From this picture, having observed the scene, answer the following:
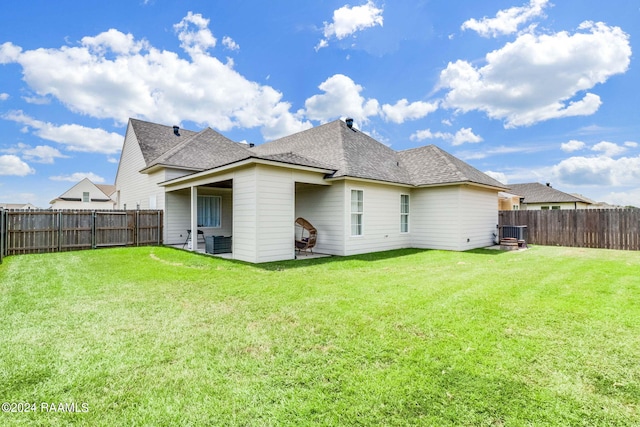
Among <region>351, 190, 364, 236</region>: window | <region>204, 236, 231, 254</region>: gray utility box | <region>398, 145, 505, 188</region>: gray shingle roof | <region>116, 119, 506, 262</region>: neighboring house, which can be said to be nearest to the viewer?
<region>116, 119, 506, 262</region>: neighboring house

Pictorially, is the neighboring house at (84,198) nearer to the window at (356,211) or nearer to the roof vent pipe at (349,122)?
the roof vent pipe at (349,122)

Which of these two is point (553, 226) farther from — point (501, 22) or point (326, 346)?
point (326, 346)

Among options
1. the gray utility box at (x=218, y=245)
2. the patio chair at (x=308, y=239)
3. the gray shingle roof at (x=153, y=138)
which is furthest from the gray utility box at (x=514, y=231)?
the gray shingle roof at (x=153, y=138)

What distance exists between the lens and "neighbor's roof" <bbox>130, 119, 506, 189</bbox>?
1177 centimetres

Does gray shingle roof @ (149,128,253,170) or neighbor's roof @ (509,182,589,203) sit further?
neighbor's roof @ (509,182,589,203)

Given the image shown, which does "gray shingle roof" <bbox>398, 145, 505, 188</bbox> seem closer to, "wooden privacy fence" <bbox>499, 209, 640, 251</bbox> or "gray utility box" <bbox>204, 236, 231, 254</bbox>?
"wooden privacy fence" <bbox>499, 209, 640, 251</bbox>

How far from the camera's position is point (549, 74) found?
37.8 ft

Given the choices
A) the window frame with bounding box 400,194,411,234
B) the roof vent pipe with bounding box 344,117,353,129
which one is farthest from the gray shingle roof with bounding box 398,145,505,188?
the roof vent pipe with bounding box 344,117,353,129

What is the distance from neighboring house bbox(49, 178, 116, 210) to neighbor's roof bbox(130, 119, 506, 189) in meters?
23.6

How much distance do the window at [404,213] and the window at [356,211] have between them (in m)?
2.75

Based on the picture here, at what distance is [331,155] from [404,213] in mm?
4290

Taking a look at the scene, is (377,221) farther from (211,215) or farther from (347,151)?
(211,215)

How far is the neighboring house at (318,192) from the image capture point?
938 centimetres

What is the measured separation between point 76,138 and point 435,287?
29.6 meters
